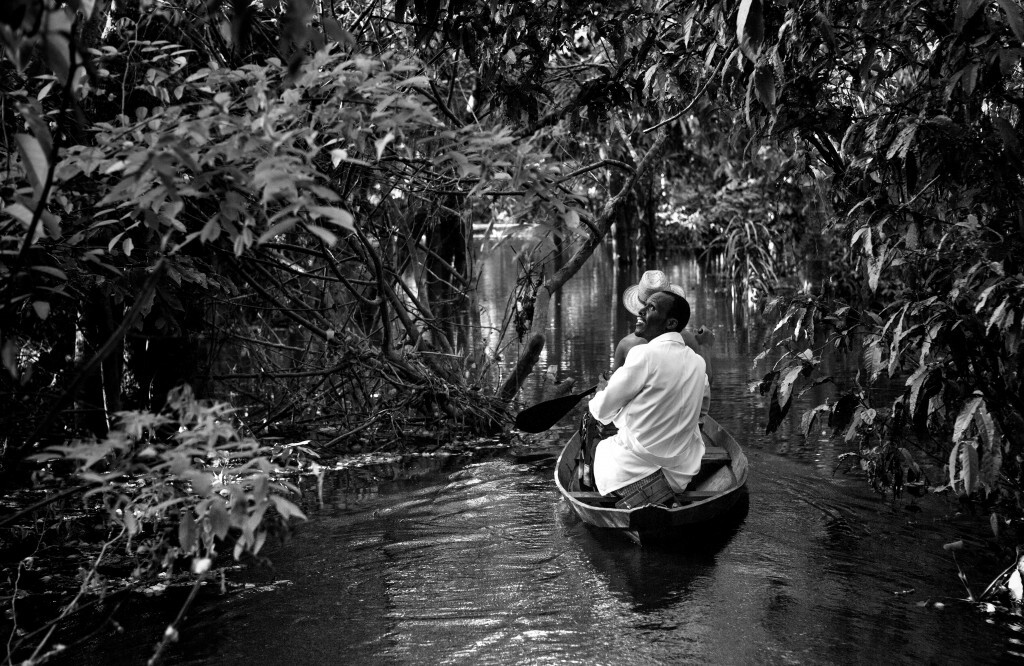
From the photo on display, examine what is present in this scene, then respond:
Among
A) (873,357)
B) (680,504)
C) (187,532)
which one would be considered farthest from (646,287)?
(187,532)

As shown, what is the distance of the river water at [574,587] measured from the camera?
16.3 ft

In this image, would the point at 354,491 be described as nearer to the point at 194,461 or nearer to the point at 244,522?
the point at 194,461

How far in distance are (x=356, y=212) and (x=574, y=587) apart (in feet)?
11.9

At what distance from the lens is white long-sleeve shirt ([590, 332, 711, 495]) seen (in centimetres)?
613

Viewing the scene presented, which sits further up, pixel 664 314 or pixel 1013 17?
pixel 1013 17

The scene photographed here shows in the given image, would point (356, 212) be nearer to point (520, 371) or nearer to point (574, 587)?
point (520, 371)

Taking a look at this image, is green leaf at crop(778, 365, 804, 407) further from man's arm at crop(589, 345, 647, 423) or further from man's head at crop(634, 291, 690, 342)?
man's arm at crop(589, 345, 647, 423)

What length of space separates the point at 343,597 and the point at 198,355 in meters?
3.65

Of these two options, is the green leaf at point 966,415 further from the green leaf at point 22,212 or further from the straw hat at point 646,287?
the green leaf at point 22,212

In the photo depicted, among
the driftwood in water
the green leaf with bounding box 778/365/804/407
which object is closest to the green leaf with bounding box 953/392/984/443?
the green leaf with bounding box 778/365/804/407

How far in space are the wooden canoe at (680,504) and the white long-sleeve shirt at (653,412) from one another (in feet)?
0.66

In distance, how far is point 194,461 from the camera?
3586 mm

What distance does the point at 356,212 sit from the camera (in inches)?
311

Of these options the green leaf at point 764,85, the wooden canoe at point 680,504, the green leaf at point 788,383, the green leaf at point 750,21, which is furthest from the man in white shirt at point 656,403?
the green leaf at point 750,21
